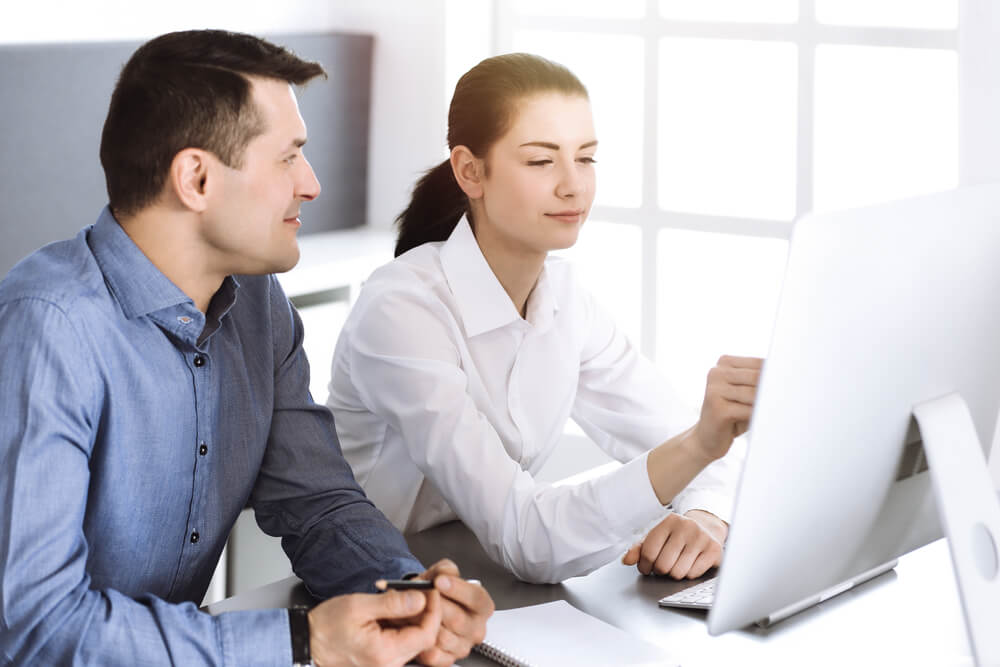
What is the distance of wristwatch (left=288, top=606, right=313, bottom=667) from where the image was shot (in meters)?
1.26

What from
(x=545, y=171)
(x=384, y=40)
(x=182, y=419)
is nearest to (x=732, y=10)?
(x=384, y=40)

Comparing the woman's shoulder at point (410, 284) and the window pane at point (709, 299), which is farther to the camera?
the window pane at point (709, 299)

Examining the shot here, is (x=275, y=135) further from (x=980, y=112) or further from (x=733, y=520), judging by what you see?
(x=980, y=112)

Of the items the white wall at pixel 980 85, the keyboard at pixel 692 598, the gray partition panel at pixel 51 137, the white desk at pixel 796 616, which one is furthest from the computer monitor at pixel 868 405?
the gray partition panel at pixel 51 137

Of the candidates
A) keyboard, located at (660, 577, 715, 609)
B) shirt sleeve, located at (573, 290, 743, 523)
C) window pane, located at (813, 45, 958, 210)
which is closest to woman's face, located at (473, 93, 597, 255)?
shirt sleeve, located at (573, 290, 743, 523)

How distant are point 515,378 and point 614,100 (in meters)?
1.57

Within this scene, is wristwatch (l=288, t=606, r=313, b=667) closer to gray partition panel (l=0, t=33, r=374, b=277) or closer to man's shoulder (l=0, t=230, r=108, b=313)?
man's shoulder (l=0, t=230, r=108, b=313)

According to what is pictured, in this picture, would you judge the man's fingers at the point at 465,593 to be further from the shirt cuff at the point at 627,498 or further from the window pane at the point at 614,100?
the window pane at the point at 614,100

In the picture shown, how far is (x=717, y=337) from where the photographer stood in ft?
10.4

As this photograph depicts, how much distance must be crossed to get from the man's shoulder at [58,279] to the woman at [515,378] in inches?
19.1

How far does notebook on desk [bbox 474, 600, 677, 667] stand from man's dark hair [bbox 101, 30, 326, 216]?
61 cm

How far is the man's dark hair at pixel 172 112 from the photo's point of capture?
4.61ft

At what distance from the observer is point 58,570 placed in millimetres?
1229

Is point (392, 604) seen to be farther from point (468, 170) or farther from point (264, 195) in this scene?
point (468, 170)
